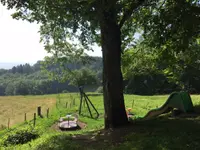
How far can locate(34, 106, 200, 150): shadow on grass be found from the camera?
273 inches

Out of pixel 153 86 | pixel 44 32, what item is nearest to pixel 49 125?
pixel 44 32

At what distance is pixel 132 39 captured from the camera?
51.8 ft

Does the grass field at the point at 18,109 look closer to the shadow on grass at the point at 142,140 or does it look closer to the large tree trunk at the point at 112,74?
the large tree trunk at the point at 112,74

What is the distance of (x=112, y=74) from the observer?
10.3 metres

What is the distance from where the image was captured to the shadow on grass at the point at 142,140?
6941 mm

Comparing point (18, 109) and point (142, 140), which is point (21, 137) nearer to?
point (142, 140)

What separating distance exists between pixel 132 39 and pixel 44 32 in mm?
5478

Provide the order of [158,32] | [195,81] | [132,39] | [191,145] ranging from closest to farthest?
[191,145], [158,32], [132,39], [195,81]

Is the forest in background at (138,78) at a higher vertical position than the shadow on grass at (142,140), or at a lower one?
higher

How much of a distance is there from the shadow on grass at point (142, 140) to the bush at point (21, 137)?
2071 mm

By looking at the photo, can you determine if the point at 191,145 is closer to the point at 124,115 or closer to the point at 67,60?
the point at 124,115

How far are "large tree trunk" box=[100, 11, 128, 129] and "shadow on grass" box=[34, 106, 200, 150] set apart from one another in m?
0.78

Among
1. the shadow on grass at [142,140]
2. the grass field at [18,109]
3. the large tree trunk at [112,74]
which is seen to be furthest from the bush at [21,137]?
the grass field at [18,109]

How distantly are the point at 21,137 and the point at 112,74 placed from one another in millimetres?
4671
